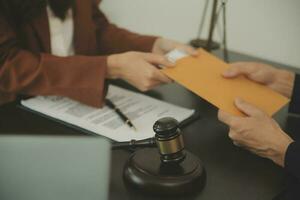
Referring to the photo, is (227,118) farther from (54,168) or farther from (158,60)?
(54,168)

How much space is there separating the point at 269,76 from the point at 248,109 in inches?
10.0

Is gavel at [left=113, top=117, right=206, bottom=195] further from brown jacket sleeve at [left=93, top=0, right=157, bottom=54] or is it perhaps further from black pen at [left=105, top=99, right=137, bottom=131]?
brown jacket sleeve at [left=93, top=0, right=157, bottom=54]

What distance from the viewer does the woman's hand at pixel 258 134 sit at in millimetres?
959

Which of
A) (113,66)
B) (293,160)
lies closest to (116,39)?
(113,66)

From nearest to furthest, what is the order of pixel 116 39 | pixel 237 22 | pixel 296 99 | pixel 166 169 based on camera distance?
pixel 166 169
pixel 296 99
pixel 116 39
pixel 237 22

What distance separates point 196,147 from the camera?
3.33ft

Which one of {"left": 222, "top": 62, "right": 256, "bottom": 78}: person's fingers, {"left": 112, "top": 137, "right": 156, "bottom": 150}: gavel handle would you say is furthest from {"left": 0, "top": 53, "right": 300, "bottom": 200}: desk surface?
{"left": 222, "top": 62, "right": 256, "bottom": 78}: person's fingers

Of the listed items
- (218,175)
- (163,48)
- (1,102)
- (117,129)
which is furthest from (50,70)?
(218,175)

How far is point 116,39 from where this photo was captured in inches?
59.4

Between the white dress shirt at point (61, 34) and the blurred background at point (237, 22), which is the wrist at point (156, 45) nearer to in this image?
the white dress shirt at point (61, 34)

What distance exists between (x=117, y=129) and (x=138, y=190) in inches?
9.6

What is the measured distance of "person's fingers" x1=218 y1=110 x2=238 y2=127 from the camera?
3.36ft

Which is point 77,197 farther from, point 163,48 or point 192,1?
point 192,1

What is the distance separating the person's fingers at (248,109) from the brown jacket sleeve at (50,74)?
14.4 inches
